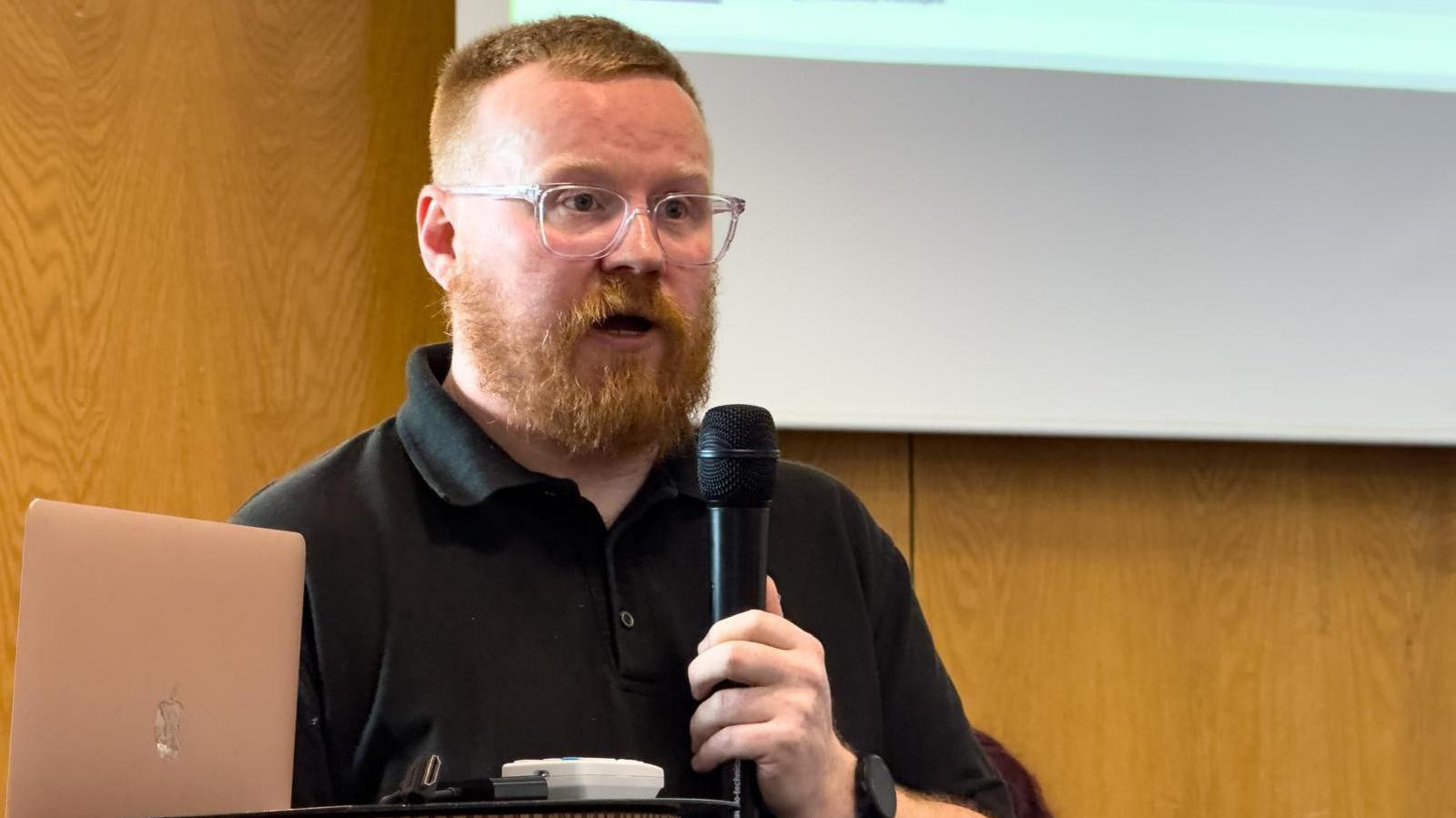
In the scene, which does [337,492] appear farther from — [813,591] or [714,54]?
[714,54]

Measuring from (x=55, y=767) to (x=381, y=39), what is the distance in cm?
187

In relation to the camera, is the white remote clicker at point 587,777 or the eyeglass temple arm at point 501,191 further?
the eyeglass temple arm at point 501,191

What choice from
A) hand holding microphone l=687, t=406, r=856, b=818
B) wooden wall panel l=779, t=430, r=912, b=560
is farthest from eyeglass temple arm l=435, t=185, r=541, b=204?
wooden wall panel l=779, t=430, r=912, b=560

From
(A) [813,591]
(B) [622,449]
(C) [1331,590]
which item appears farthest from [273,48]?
(C) [1331,590]

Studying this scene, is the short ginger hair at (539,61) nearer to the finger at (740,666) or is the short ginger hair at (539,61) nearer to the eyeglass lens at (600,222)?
the eyeglass lens at (600,222)

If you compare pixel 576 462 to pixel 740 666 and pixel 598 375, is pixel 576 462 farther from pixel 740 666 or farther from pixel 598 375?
pixel 740 666

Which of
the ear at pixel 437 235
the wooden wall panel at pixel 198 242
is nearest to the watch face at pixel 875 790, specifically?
the ear at pixel 437 235

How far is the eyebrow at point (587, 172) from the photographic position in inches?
60.0

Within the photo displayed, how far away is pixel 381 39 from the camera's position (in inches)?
99.7

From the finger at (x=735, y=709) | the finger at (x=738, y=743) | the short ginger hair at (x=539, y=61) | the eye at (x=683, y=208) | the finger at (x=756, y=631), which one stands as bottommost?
the finger at (x=738, y=743)

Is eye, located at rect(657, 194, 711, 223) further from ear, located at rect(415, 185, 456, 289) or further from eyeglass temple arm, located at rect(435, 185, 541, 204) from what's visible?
ear, located at rect(415, 185, 456, 289)

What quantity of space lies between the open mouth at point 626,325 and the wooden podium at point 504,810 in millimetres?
731

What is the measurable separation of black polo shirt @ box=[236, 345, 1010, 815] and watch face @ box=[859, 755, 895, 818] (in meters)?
0.15

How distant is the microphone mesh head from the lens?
125cm
